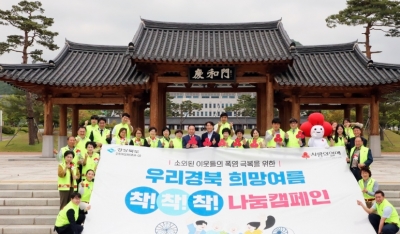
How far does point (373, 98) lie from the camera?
14.6m

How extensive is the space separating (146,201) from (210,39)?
11092 mm

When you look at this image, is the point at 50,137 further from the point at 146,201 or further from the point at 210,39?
the point at 146,201

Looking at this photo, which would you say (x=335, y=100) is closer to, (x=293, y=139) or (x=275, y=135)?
(x=293, y=139)

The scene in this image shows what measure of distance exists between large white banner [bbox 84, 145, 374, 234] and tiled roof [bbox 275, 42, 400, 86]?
7.03m

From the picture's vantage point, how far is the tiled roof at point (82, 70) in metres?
13.8

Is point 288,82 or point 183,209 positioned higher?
point 288,82

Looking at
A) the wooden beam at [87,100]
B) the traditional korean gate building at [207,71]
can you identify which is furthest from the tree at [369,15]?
the wooden beam at [87,100]

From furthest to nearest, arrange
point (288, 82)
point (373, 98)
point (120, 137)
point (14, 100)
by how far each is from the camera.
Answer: point (14, 100)
point (373, 98)
point (288, 82)
point (120, 137)

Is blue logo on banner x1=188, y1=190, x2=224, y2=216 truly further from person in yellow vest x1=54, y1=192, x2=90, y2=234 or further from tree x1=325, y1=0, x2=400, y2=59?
tree x1=325, y1=0, x2=400, y2=59

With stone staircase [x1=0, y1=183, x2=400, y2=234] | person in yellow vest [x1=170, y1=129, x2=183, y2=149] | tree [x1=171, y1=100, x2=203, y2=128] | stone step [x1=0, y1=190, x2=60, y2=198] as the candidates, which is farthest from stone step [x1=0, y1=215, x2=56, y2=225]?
tree [x1=171, y1=100, x2=203, y2=128]

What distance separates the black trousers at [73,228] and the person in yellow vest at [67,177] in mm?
807

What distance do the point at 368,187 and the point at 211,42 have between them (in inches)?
420

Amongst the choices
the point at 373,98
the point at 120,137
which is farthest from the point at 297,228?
the point at 373,98

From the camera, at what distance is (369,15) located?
26.2m
